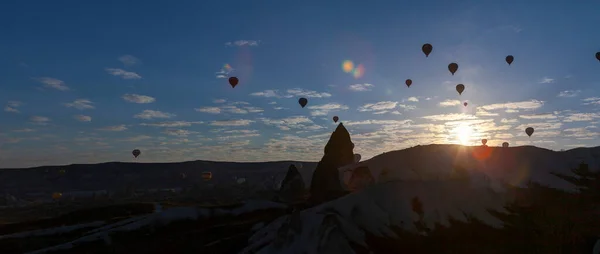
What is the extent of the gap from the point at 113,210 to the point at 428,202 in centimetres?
5000

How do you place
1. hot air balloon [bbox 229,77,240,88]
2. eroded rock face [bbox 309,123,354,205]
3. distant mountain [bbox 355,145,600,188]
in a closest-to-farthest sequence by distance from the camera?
eroded rock face [bbox 309,123,354,205] → hot air balloon [bbox 229,77,240,88] → distant mountain [bbox 355,145,600,188]

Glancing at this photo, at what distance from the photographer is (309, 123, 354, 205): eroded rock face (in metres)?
72.9

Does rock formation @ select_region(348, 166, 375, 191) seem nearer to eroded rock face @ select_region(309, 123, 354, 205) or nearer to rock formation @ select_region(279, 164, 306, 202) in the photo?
eroded rock face @ select_region(309, 123, 354, 205)

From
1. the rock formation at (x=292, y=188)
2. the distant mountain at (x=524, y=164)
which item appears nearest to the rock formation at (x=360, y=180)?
the rock formation at (x=292, y=188)

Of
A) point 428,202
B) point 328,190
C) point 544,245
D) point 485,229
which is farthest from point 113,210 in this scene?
point 544,245

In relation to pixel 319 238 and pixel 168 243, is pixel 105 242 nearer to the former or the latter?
pixel 168 243

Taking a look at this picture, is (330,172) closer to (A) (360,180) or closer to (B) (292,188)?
(A) (360,180)

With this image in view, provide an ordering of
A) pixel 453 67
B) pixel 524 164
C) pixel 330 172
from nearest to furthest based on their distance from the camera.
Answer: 1. pixel 330 172
2. pixel 453 67
3. pixel 524 164

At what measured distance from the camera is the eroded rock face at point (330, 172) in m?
72.9

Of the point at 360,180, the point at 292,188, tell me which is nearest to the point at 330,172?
the point at 360,180

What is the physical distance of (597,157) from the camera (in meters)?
169

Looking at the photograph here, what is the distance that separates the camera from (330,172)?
75.6m

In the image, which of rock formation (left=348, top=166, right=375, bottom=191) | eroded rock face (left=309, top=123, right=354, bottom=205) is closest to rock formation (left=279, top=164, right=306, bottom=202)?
eroded rock face (left=309, top=123, right=354, bottom=205)

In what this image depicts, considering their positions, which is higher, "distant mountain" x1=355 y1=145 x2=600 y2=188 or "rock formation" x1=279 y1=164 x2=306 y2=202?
"distant mountain" x1=355 y1=145 x2=600 y2=188
